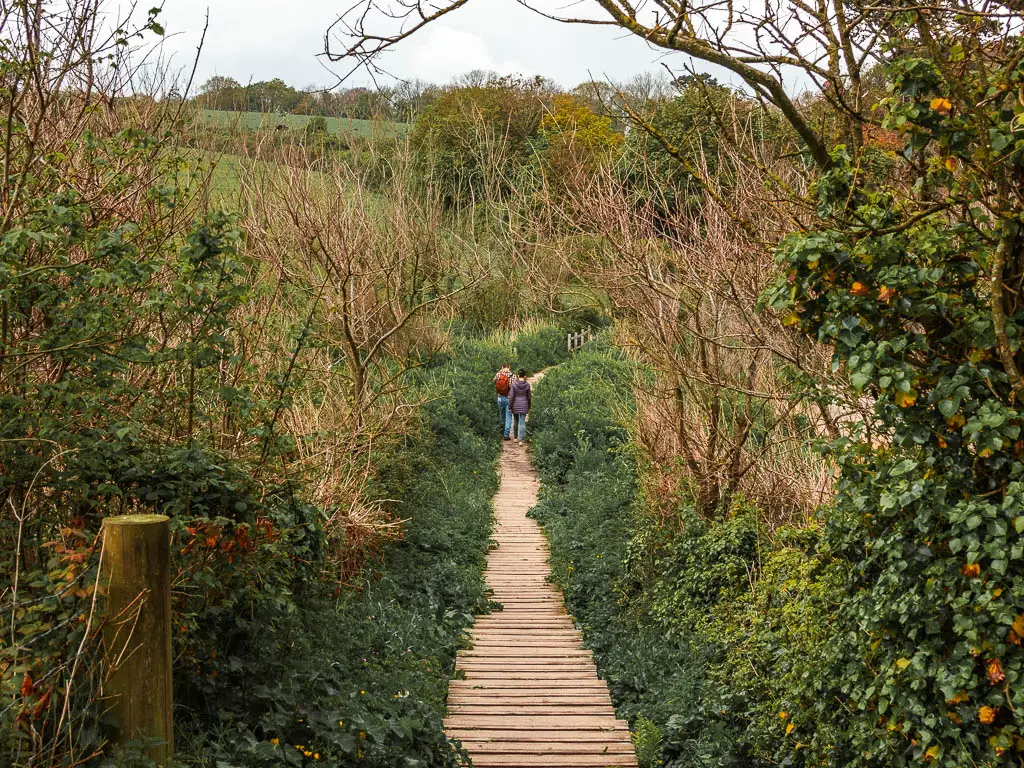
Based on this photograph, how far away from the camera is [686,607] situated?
8781mm

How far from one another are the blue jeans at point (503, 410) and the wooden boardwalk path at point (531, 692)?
871cm

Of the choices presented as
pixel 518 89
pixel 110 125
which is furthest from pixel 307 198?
pixel 518 89

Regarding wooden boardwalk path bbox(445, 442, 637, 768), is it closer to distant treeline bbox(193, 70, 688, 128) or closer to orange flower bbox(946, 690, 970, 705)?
orange flower bbox(946, 690, 970, 705)

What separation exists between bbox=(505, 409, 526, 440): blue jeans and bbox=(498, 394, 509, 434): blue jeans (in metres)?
0.08

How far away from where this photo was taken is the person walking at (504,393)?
1988 centimetres

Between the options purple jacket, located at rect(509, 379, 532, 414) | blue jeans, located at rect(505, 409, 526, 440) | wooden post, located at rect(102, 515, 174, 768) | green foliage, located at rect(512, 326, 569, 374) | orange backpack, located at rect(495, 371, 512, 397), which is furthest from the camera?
green foliage, located at rect(512, 326, 569, 374)

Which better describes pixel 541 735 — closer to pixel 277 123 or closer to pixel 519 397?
pixel 277 123

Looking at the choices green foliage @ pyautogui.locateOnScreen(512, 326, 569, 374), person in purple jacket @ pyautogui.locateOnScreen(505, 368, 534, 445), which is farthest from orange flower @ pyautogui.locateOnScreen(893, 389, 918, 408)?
green foliage @ pyautogui.locateOnScreen(512, 326, 569, 374)

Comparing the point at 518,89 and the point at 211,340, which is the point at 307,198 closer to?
the point at 211,340

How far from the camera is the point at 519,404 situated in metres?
19.9

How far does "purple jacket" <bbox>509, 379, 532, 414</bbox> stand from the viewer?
19641 millimetres

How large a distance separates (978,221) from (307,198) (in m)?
7.38

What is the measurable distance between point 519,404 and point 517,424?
914 mm

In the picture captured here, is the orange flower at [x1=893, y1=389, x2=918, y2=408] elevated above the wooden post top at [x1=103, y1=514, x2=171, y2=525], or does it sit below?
above
